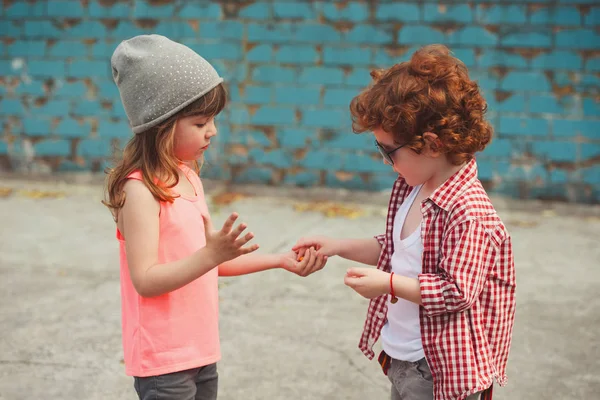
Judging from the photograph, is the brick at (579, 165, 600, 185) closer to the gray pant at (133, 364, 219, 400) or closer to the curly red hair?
the curly red hair

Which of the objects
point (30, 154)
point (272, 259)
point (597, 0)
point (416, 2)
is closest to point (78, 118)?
point (30, 154)

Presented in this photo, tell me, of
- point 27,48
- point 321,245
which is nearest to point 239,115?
point 27,48

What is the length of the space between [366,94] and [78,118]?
5515 millimetres

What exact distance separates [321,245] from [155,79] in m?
0.75

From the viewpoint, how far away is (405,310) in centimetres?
219

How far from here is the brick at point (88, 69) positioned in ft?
23.1

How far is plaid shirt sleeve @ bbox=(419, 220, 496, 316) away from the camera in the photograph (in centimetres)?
196

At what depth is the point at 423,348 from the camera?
6.88ft

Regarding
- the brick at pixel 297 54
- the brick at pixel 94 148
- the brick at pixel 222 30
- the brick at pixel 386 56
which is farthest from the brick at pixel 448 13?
the brick at pixel 94 148

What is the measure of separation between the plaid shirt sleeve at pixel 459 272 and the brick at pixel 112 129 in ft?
17.9

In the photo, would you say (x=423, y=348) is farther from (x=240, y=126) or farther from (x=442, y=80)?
(x=240, y=126)

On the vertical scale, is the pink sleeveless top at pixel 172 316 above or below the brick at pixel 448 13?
below

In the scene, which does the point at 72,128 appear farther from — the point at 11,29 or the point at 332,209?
the point at 332,209

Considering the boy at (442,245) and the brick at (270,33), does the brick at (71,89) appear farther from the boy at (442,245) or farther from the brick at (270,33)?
the boy at (442,245)
